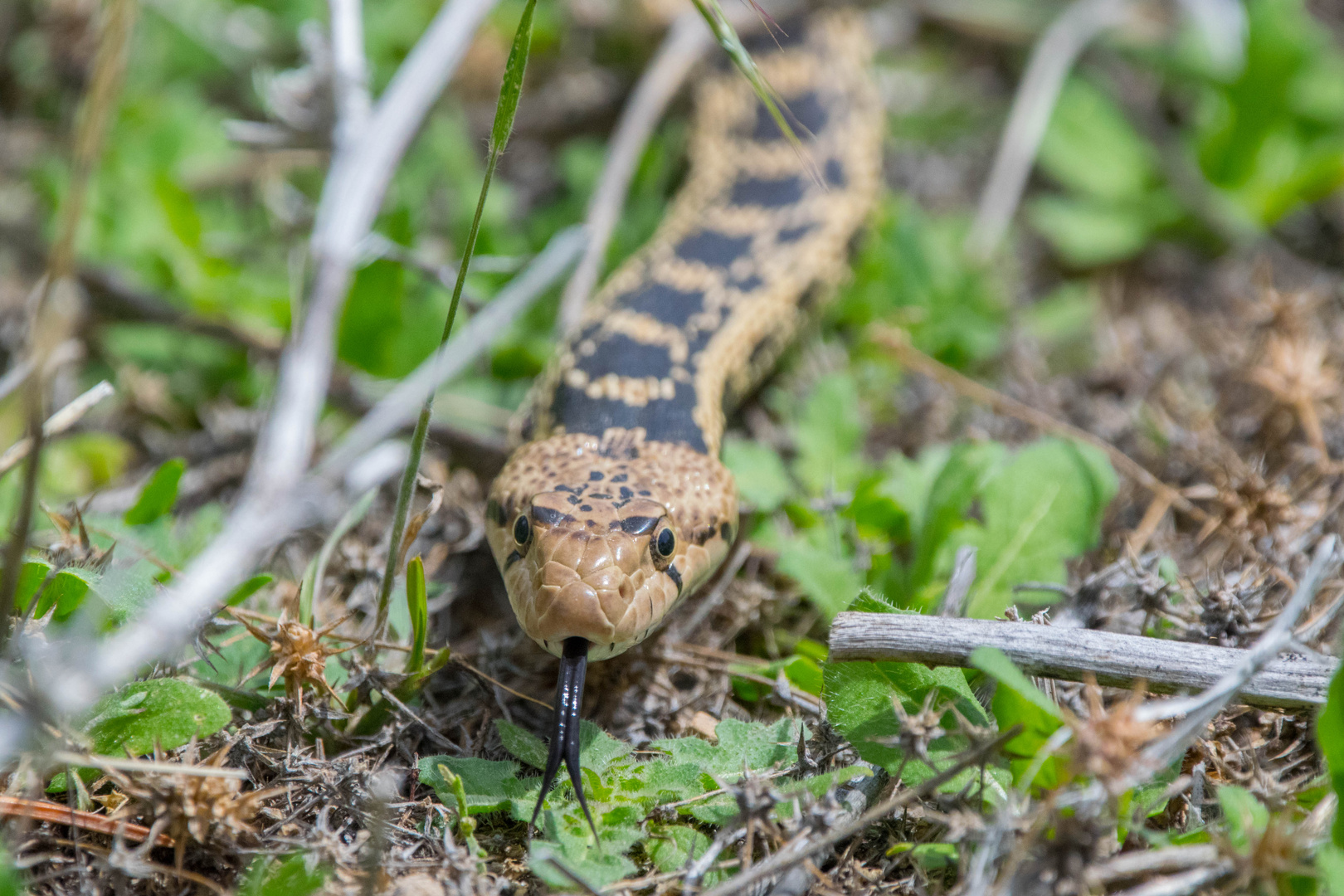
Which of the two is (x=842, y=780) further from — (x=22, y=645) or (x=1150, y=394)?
(x=1150, y=394)

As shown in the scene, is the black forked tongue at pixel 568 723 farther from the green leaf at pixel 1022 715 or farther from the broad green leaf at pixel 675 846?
the green leaf at pixel 1022 715

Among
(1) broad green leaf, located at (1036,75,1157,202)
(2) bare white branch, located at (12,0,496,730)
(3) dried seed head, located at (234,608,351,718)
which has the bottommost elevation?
(3) dried seed head, located at (234,608,351,718)

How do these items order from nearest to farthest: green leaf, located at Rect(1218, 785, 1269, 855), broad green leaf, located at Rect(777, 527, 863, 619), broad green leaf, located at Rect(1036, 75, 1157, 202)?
green leaf, located at Rect(1218, 785, 1269, 855) → broad green leaf, located at Rect(777, 527, 863, 619) → broad green leaf, located at Rect(1036, 75, 1157, 202)

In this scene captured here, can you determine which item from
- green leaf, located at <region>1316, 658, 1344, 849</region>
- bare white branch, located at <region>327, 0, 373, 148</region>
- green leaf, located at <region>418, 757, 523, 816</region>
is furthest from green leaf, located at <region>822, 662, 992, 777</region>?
bare white branch, located at <region>327, 0, 373, 148</region>

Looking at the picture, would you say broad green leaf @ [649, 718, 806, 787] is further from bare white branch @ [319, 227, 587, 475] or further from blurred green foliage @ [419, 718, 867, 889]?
bare white branch @ [319, 227, 587, 475]

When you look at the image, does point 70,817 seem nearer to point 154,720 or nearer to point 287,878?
point 154,720

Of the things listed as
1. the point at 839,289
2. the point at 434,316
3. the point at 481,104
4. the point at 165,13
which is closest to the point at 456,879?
the point at 434,316

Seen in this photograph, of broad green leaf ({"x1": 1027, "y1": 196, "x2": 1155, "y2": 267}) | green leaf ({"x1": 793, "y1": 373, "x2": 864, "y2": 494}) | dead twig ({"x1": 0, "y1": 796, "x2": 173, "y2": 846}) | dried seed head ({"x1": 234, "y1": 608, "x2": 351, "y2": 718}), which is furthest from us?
broad green leaf ({"x1": 1027, "y1": 196, "x2": 1155, "y2": 267})

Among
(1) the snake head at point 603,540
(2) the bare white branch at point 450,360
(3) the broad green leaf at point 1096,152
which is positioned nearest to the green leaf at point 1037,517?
(1) the snake head at point 603,540
